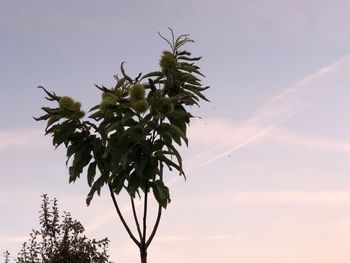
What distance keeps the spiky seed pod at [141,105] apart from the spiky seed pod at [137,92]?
0.40ft

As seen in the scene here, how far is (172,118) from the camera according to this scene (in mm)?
13578

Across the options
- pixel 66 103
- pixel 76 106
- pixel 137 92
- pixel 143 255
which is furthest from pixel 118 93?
pixel 143 255

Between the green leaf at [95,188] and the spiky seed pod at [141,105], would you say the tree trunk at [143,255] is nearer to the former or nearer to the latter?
the green leaf at [95,188]

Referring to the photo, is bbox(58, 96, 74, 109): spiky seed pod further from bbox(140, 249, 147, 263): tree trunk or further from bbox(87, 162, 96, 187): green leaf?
bbox(140, 249, 147, 263): tree trunk

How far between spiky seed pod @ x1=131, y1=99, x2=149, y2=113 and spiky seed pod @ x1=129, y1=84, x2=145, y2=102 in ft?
0.40

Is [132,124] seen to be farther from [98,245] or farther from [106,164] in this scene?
[98,245]

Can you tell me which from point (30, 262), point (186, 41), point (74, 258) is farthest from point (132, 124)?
point (30, 262)

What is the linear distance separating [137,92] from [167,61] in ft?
4.60

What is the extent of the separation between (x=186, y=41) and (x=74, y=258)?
14.0 metres

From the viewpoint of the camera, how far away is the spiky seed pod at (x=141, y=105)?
12922 millimetres

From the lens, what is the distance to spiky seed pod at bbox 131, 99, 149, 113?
12.9 m

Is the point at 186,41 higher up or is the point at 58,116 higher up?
the point at 186,41

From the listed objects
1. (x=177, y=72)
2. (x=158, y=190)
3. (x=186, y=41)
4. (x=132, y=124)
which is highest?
(x=186, y=41)

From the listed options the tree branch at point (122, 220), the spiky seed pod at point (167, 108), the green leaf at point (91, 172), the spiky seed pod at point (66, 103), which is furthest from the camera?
the green leaf at point (91, 172)
